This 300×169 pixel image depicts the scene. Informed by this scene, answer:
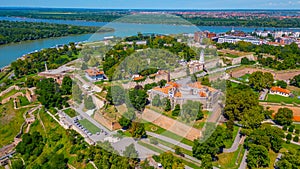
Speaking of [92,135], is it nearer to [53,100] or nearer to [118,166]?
[118,166]

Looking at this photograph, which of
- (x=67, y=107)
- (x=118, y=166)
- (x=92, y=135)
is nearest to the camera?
(x=118, y=166)

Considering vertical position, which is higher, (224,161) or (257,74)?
(257,74)

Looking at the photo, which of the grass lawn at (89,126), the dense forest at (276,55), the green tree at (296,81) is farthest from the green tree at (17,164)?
the dense forest at (276,55)

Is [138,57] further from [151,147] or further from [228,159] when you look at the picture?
[228,159]

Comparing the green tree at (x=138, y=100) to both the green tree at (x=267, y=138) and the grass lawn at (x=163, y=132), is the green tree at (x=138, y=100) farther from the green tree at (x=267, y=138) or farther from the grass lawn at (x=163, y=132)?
the green tree at (x=267, y=138)

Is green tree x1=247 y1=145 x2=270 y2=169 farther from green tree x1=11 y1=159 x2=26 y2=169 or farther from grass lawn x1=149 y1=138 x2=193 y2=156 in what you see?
green tree x1=11 y1=159 x2=26 y2=169

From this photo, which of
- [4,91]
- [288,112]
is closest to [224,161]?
[288,112]

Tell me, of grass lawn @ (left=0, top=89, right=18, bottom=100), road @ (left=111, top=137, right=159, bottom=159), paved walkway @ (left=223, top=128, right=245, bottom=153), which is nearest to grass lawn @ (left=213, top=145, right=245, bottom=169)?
paved walkway @ (left=223, top=128, right=245, bottom=153)
